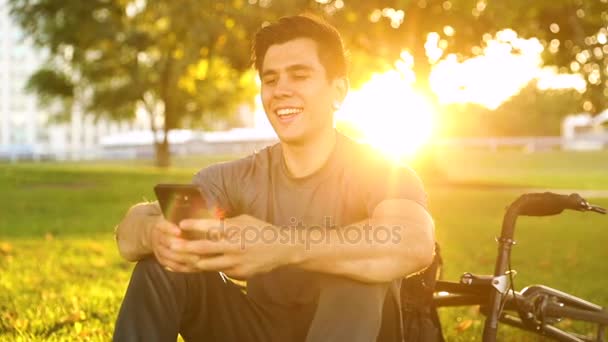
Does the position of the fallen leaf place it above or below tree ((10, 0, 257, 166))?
below

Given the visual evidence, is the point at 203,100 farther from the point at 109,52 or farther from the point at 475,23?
the point at 475,23

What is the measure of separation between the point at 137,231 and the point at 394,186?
43.4 inches

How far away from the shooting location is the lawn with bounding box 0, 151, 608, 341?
560 centimetres

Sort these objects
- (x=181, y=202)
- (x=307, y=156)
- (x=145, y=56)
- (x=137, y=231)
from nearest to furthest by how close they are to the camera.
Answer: (x=181, y=202)
(x=137, y=231)
(x=307, y=156)
(x=145, y=56)

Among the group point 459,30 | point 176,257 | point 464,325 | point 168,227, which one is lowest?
point 464,325

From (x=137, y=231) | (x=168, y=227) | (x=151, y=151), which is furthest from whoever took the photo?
(x=151, y=151)

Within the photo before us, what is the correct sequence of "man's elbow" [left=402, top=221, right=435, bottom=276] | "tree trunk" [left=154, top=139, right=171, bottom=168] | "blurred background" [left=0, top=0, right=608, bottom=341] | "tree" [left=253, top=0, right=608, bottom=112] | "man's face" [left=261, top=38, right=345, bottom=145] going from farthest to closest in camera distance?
"tree trunk" [left=154, top=139, right=171, bottom=168] → "tree" [left=253, top=0, right=608, bottom=112] → "blurred background" [left=0, top=0, right=608, bottom=341] → "man's face" [left=261, top=38, right=345, bottom=145] → "man's elbow" [left=402, top=221, right=435, bottom=276]

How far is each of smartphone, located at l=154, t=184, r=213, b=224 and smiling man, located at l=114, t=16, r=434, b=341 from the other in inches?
1.4

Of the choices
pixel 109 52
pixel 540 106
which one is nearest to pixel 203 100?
pixel 109 52

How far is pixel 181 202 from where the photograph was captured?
291 cm

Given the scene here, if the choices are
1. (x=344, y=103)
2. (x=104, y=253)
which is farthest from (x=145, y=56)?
(x=344, y=103)

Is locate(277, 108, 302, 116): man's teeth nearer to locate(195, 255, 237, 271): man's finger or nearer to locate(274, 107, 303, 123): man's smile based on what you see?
locate(274, 107, 303, 123): man's smile

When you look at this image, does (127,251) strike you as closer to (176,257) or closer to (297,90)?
(176,257)

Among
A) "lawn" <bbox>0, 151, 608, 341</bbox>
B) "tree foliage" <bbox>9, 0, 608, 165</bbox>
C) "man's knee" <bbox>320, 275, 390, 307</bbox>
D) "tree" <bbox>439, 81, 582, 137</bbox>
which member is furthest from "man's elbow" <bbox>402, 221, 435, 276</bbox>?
"tree" <bbox>439, 81, 582, 137</bbox>
